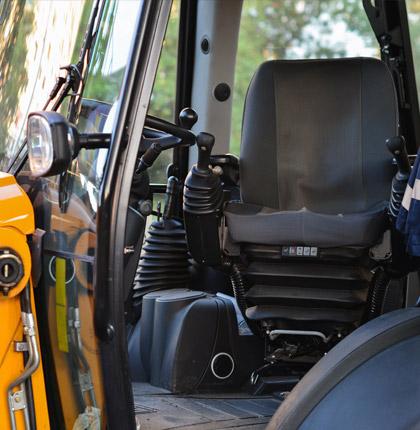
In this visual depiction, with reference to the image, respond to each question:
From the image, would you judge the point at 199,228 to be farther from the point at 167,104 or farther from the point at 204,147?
the point at 167,104

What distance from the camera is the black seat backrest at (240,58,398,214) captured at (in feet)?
9.98

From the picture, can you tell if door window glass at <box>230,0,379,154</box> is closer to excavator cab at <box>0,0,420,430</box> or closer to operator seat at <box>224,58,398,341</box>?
excavator cab at <box>0,0,420,430</box>

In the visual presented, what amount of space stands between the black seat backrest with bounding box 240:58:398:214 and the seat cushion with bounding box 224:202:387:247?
181mm

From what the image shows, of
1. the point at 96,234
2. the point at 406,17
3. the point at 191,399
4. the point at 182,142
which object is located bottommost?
the point at 191,399

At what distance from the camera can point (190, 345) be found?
113 inches

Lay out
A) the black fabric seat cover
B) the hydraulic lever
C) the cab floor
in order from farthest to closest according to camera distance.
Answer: the black fabric seat cover
the cab floor
the hydraulic lever

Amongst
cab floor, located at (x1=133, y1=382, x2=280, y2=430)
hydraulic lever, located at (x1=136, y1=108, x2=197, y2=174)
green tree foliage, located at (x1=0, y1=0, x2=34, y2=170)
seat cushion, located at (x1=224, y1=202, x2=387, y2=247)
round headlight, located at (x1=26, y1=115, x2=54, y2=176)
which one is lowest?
cab floor, located at (x1=133, y1=382, x2=280, y2=430)

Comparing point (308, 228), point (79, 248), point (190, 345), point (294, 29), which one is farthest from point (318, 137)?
point (294, 29)

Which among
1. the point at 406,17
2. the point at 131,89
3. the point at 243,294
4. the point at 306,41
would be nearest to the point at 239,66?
the point at 306,41

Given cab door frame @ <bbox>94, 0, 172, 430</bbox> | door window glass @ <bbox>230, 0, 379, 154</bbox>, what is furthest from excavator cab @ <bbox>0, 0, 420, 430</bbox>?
door window glass @ <bbox>230, 0, 379, 154</bbox>

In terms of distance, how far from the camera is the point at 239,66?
453 inches

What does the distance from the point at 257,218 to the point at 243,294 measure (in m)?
0.29

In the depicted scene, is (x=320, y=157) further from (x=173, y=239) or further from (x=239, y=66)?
(x=239, y=66)

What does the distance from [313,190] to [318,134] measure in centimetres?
21
